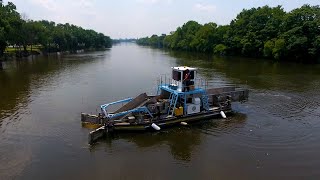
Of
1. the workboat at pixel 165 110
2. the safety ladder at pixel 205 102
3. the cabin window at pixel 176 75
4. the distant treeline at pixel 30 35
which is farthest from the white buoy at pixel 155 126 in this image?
the distant treeline at pixel 30 35

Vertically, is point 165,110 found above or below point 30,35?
below

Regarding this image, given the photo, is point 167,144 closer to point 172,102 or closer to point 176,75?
point 172,102

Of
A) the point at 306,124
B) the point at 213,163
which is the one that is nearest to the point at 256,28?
the point at 306,124

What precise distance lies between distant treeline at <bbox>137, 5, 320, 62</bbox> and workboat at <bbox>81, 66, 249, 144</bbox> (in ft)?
173

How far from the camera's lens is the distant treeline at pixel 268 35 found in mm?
73312

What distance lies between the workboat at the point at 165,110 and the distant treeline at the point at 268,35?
5264cm

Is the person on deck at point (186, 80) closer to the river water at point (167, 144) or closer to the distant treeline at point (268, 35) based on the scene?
the river water at point (167, 144)

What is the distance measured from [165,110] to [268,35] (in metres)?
68.6

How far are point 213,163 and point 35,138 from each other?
12.9 meters

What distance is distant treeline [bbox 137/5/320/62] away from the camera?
73312 millimetres

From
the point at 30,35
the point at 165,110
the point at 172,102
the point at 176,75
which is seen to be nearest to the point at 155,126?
the point at 165,110

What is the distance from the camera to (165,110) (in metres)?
26.7

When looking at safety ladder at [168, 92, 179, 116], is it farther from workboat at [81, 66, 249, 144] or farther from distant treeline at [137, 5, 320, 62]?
distant treeline at [137, 5, 320, 62]

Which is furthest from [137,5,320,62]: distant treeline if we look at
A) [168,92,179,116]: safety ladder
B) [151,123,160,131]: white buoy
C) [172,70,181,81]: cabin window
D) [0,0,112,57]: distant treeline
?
[151,123,160,131]: white buoy
